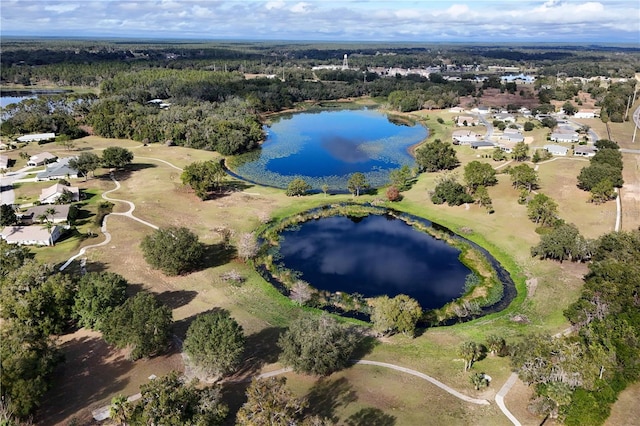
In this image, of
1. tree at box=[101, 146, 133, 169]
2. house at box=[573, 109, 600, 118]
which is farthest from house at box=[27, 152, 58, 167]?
house at box=[573, 109, 600, 118]

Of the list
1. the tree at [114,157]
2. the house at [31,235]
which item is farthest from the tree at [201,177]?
the house at [31,235]

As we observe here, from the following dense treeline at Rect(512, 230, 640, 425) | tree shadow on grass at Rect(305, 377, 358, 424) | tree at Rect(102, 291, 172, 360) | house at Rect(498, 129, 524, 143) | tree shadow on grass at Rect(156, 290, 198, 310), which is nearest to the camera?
dense treeline at Rect(512, 230, 640, 425)

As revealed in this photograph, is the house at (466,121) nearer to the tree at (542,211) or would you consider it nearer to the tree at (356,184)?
the tree at (356,184)

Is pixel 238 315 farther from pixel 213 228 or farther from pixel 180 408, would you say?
pixel 213 228

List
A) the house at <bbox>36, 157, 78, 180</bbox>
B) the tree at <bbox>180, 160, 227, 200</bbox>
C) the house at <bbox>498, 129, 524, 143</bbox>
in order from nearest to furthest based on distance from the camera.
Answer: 1. the tree at <bbox>180, 160, 227, 200</bbox>
2. the house at <bbox>36, 157, 78, 180</bbox>
3. the house at <bbox>498, 129, 524, 143</bbox>

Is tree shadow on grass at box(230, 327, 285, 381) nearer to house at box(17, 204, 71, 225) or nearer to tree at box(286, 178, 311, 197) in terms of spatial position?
tree at box(286, 178, 311, 197)

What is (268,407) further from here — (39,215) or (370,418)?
(39,215)

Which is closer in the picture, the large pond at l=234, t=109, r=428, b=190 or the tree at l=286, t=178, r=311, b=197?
the tree at l=286, t=178, r=311, b=197
